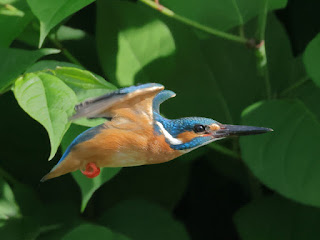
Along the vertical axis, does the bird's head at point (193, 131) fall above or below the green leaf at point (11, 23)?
above

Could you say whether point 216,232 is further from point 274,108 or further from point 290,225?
point 274,108

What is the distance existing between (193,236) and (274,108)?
443 mm

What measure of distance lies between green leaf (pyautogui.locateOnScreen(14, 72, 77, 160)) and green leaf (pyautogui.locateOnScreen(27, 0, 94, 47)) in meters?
0.03

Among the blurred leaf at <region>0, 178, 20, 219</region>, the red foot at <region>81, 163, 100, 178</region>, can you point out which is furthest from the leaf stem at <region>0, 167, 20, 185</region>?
the red foot at <region>81, 163, 100, 178</region>

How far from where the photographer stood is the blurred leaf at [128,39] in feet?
2.09

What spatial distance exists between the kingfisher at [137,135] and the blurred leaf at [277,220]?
72 cm

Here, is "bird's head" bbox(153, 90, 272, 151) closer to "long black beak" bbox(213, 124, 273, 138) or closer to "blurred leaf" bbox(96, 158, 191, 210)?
"long black beak" bbox(213, 124, 273, 138)

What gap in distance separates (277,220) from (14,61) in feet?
2.08

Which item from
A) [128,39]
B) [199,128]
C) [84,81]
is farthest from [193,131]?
[128,39]

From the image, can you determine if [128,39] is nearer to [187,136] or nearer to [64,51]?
[64,51]

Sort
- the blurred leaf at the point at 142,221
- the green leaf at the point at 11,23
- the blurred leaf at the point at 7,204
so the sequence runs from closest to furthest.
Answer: the green leaf at the point at 11,23 → the blurred leaf at the point at 7,204 → the blurred leaf at the point at 142,221

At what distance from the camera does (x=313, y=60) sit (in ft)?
Answer: 2.26

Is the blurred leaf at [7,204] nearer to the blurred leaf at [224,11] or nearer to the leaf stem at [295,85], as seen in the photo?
the blurred leaf at [224,11]

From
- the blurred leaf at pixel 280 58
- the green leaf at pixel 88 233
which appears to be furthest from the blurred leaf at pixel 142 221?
the blurred leaf at pixel 280 58
